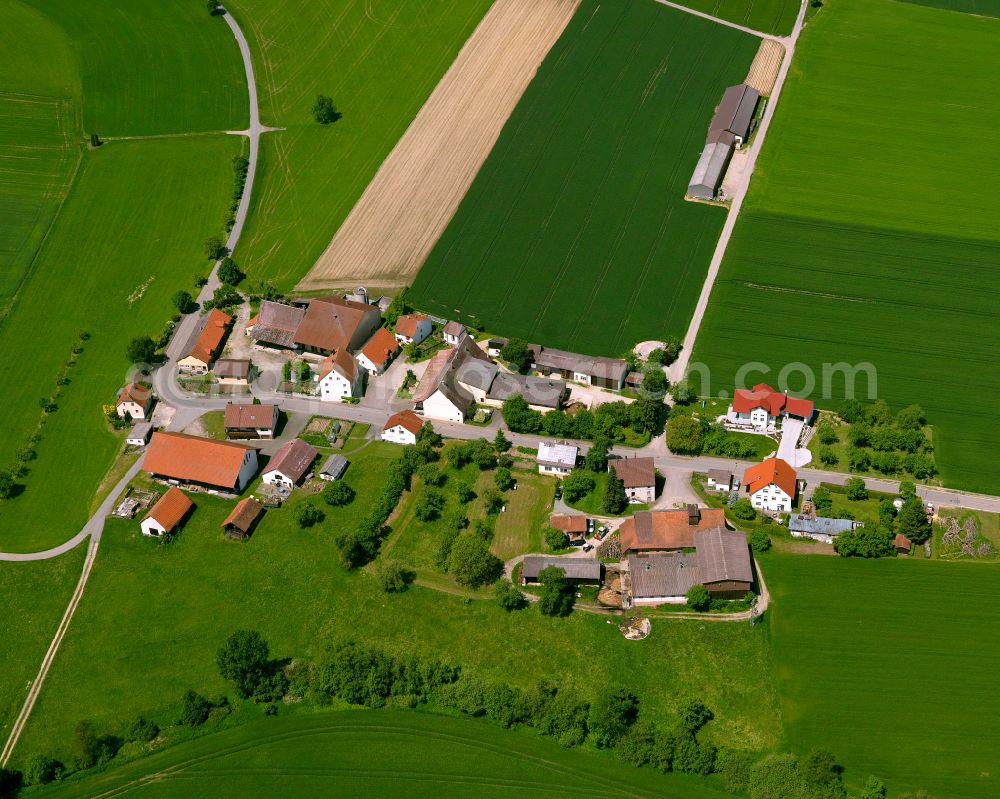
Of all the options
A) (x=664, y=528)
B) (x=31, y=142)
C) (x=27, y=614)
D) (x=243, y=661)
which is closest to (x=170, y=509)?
(x=27, y=614)

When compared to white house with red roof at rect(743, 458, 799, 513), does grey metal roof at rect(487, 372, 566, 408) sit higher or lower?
higher

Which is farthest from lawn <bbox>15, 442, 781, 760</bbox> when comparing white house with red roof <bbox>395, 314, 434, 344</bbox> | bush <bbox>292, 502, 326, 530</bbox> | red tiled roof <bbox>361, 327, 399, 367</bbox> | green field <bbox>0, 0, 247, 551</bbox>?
white house with red roof <bbox>395, 314, 434, 344</bbox>

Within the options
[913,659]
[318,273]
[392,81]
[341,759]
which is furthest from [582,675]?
[392,81]

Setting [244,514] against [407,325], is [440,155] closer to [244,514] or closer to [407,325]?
[407,325]

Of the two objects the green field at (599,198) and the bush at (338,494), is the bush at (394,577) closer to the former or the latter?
the bush at (338,494)

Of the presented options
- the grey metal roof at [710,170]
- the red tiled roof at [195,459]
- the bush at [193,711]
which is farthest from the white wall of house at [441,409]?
the grey metal roof at [710,170]

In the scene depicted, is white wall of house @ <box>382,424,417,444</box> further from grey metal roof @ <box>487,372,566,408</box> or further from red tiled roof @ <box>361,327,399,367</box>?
red tiled roof @ <box>361,327,399,367</box>
